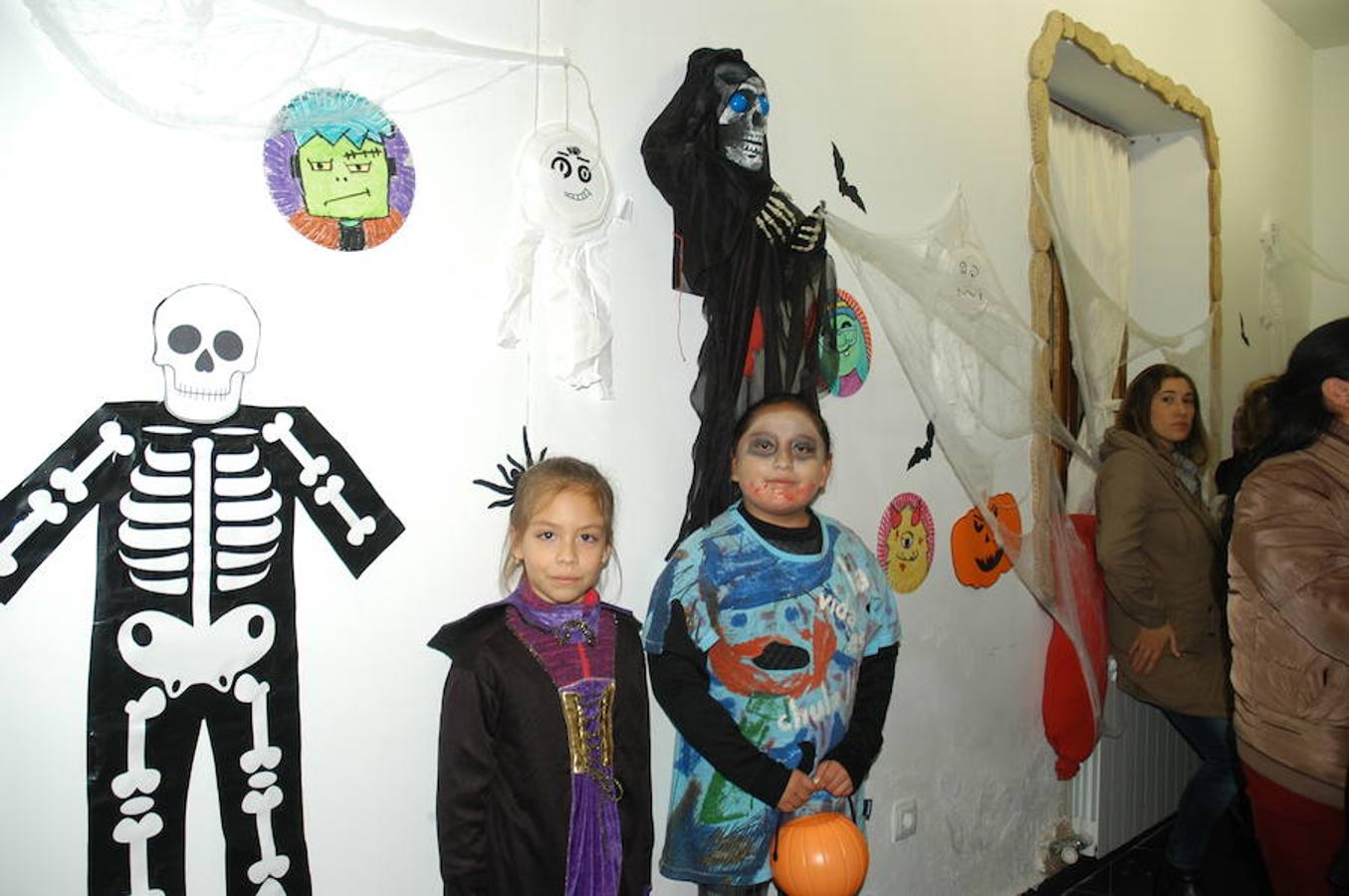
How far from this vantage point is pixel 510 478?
1.79m

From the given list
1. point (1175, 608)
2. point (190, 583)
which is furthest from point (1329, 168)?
point (190, 583)

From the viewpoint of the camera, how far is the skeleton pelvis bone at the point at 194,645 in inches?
55.9

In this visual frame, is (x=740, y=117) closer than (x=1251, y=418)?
Yes

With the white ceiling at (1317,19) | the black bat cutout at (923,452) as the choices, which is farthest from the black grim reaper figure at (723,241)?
the white ceiling at (1317,19)

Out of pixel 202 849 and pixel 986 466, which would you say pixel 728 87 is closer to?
pixel 986 466

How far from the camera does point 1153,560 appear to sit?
2.95 metres

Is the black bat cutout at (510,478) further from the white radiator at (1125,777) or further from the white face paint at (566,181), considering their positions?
the white radiator at (1125,777)

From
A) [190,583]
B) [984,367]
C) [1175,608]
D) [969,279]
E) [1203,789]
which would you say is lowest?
[1203,789]

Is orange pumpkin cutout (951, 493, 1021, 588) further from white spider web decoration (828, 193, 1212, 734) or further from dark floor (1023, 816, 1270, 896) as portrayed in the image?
dark floor (1023, 816, 1270, 896)

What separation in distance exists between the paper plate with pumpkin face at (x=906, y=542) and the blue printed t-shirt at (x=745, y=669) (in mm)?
709

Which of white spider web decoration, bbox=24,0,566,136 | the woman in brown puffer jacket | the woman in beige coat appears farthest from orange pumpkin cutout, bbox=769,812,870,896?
the woman in beige coat

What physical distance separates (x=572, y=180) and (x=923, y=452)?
131cm

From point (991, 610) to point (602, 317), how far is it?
64.8 inches

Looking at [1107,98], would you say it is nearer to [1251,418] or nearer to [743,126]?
[1251,418]
